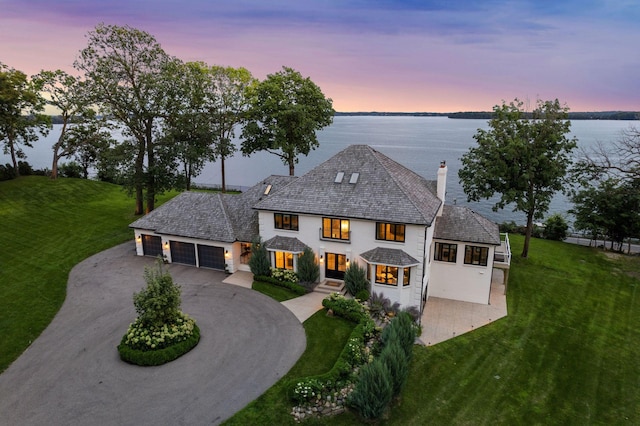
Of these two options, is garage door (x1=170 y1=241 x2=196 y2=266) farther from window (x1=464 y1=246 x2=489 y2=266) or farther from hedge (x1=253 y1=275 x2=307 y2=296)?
window (x1=464 y1=246 x2=489 y2=266)

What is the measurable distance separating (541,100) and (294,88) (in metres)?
26.6

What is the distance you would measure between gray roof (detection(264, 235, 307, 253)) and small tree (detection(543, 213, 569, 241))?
1223 inches

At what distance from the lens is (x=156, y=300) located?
64.0 feet

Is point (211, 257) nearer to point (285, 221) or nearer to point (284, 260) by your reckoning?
point (284, 260)

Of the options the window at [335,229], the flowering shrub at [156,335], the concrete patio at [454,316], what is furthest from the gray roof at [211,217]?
the concrete patio at [454,316]

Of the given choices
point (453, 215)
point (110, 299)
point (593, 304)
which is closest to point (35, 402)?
point (110, 299)

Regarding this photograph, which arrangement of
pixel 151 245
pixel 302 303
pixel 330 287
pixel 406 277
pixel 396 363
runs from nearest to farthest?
pixel 396 363
pixel 406 277
pixel 302 303
pixel 330 287
pixel 151 245

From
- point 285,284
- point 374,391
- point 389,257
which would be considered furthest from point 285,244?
point 374,391

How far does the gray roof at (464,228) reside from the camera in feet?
85.5

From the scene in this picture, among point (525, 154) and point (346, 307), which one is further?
point (525, 154)

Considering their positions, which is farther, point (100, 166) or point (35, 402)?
point (100, 166)

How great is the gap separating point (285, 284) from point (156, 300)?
975 centimetres

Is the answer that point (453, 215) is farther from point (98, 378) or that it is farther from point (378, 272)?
point (98, 378)

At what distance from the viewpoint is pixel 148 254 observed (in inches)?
1318
